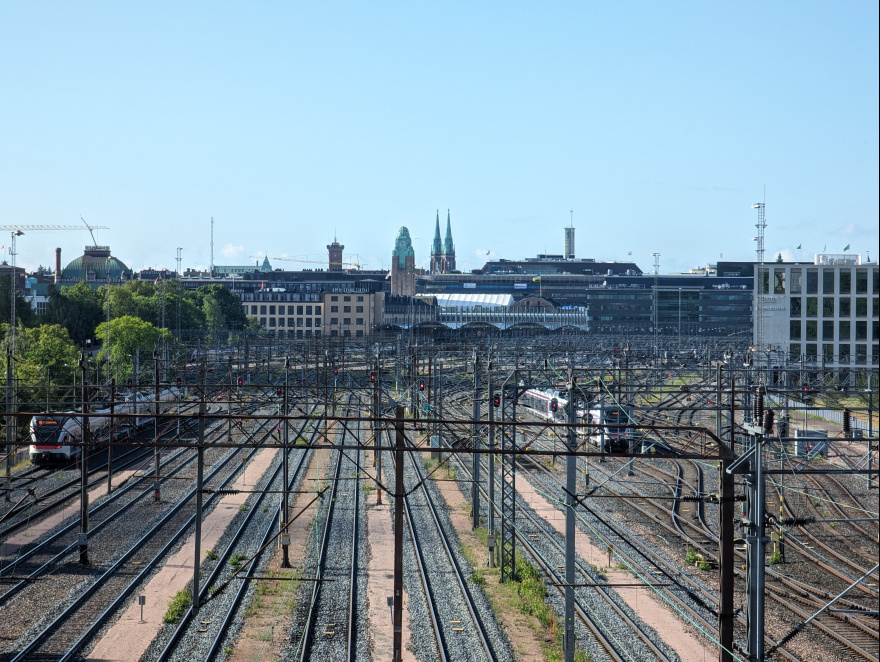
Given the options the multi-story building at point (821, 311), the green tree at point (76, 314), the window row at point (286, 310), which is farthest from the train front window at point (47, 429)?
the window row at point (286, 310)

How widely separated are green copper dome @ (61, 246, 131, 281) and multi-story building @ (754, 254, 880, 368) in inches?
5074

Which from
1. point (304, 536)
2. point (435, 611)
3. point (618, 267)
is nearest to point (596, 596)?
point (435, 611)

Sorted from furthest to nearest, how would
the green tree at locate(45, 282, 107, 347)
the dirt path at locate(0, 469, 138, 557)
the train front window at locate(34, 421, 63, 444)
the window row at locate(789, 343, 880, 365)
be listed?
the green tree at locate(45, 282, 107, 347) < the window row at locate(789, 343, 880, 365) < the train front window at locate(34, 421, 63, 444) < the dirt path at locate(0, 469, 138, 557)

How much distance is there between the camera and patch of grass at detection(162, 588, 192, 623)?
1677 centimetres

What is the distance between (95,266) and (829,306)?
140217mm

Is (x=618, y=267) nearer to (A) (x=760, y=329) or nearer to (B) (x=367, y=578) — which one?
(A) (x=760, y=329)

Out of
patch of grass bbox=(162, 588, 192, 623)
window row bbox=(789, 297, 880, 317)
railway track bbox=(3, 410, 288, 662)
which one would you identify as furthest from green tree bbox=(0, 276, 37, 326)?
window row bbox=(789, 297, 880, 317)

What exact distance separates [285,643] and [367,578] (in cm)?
410

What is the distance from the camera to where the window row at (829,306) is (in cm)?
5722

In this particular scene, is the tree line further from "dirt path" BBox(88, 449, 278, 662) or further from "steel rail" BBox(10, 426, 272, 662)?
"dirt path" BBox(88, 449, 278, 662)

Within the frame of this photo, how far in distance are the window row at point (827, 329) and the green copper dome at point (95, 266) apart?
428ft

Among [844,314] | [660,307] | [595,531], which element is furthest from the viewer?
[660,307]

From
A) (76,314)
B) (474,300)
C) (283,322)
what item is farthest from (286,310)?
(76,314)

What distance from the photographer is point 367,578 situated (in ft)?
64.3
